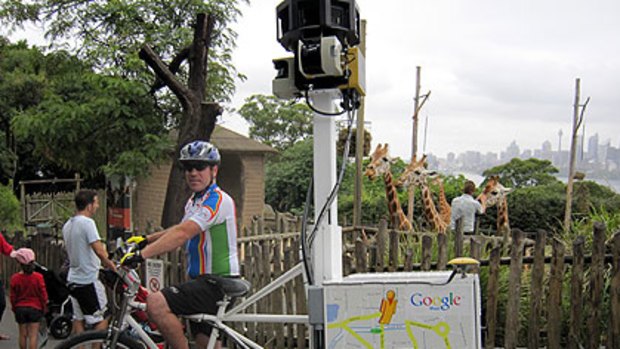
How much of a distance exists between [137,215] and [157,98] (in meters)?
9.25

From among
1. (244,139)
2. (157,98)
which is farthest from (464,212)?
(244,139)

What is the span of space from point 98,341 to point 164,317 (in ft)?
1.57

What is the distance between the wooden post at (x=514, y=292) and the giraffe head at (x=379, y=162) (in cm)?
721

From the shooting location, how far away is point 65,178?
1085 inches

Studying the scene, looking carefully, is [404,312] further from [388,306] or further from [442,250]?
[442,250]

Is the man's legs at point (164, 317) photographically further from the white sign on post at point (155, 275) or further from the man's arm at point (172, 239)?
the white sign on post at point (155, 275)

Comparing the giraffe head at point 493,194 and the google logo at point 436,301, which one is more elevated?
the giraffe head at point 493,194

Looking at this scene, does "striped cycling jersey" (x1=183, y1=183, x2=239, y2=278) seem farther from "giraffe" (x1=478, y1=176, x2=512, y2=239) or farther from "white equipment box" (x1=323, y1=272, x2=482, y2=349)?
"giraffe" (x1=478, y1=176, x2=512, y2=239)

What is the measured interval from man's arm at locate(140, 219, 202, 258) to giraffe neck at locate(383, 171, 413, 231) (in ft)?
26.8

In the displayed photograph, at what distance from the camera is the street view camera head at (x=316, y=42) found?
4211 millimetres

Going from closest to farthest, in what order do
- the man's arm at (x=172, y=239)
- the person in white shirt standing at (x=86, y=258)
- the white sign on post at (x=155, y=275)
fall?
the man's arm at (x=172, y=239)
the person in white shirt standing at (x=86, y=258)
the white sign on post at (x=155, y=275)

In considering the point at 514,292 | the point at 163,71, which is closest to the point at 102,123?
the point at 163,71

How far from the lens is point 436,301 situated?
398cm

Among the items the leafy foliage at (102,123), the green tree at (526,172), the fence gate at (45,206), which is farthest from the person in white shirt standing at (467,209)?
the fence gate at (45,206)
